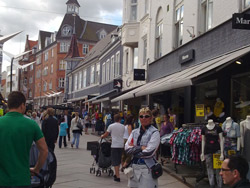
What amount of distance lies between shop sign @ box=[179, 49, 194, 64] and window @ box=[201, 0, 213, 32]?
1.01 metres

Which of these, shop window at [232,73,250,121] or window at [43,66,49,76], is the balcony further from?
window at [43,66,49,76]

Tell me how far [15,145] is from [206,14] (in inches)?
448

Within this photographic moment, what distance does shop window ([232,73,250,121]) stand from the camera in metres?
10.9

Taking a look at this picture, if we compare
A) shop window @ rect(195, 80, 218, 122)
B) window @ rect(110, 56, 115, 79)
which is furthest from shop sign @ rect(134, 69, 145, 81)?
window @ rect(110, 56, 115, 79)

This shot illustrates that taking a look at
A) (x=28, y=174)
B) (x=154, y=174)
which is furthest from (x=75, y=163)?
(x=28, y=174)

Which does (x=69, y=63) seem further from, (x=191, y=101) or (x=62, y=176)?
(x=62, y=176)

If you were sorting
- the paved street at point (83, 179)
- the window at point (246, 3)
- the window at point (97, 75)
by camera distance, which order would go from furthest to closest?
the window at point (97, 75) → the window at point (246, 3) → the paved street at point (83, 179)

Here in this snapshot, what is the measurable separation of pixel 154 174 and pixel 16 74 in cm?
9365

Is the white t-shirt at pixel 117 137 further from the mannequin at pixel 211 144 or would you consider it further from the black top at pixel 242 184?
the black top at pixel 242 184

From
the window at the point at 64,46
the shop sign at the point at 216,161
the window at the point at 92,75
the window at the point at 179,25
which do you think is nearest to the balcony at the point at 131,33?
the window at the point at 179,25

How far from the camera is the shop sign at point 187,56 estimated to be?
566 inches

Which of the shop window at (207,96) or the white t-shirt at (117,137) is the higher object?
the shop window at (207,96)

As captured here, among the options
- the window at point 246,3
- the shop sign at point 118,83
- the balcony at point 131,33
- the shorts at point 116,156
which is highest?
the balcony at point 131,33

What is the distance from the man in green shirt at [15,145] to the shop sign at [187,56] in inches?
437
